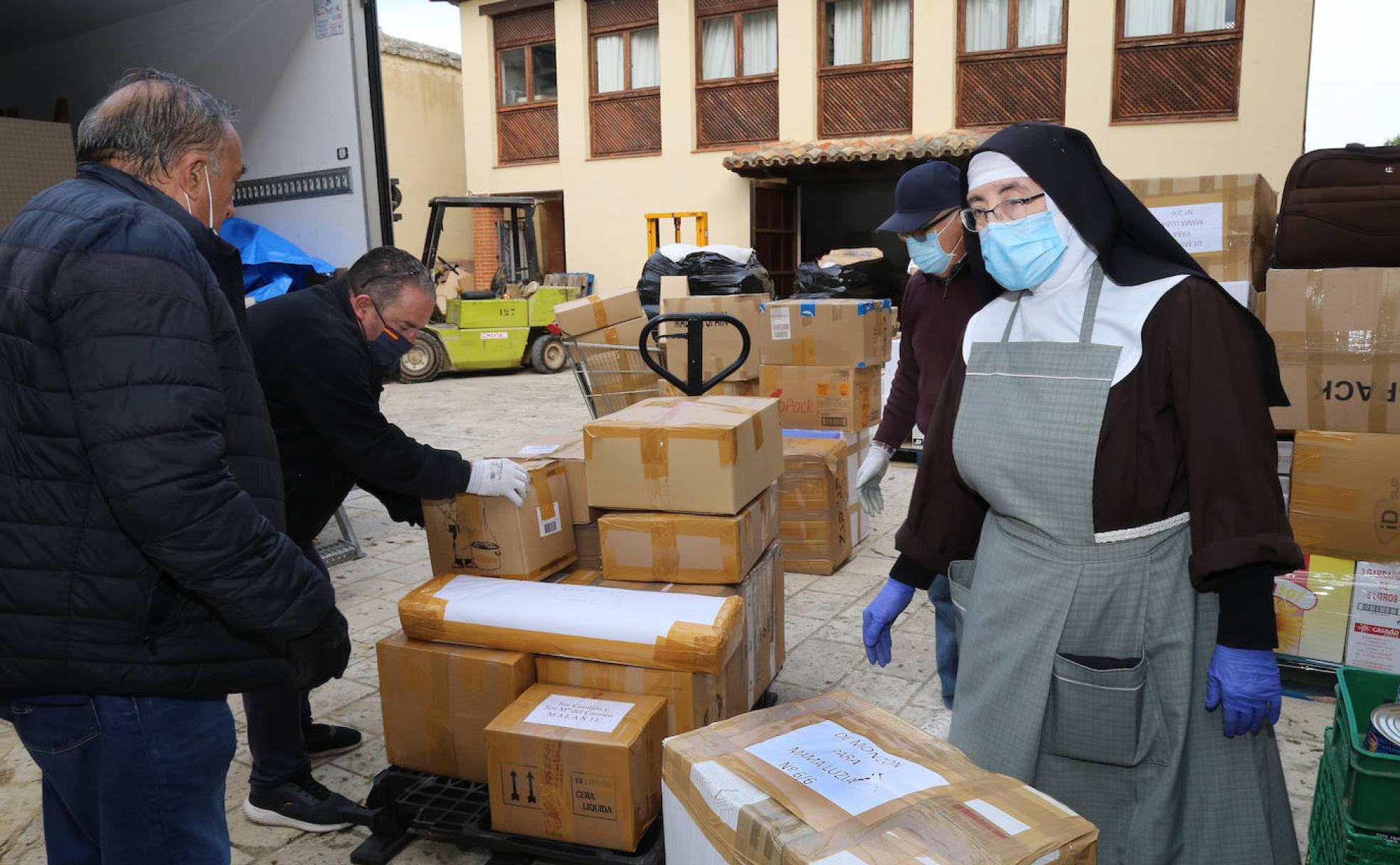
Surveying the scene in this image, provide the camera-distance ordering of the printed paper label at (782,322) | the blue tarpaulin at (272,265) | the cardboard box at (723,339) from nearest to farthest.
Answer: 1. the blue tarpaulin at (272,265)
2. the printed paper label at (782,322)
3. the cardboard box at (723,339)

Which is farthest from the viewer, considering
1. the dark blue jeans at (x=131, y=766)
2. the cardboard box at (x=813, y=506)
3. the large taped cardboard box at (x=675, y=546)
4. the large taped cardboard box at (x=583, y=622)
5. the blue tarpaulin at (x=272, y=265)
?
the cardboard box at (x=813, y=506)

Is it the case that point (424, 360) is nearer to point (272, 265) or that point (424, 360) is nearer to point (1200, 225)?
point (272, 265)

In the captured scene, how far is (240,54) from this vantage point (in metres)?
4.17

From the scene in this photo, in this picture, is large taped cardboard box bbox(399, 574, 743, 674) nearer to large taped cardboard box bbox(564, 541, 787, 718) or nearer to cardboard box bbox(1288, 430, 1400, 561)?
large taped cardboard box bbox(564, 541, 787, 718)

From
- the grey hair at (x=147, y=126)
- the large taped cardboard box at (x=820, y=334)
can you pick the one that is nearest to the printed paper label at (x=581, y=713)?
the grey hair at (x=147, y=126)

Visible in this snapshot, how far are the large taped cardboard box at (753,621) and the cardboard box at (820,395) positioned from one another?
2200mm

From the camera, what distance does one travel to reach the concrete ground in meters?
2.64

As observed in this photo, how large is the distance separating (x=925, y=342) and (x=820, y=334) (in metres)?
2.04

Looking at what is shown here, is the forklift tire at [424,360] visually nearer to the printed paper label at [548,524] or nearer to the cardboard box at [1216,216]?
the printed paper label at [548,524]

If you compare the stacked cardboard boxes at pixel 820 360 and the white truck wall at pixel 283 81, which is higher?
the white truck wall at pixel 283 81

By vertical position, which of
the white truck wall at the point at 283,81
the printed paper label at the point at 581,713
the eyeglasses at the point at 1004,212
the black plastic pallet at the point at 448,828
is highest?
the white truck wall at the point at 283,81

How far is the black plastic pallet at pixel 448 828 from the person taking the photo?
7.62 ft

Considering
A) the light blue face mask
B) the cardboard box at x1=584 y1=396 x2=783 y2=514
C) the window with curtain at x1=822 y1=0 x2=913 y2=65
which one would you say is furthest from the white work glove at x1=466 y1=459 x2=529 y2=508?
the window with curtain at x1=822 y1=0 x2=913 y2=65

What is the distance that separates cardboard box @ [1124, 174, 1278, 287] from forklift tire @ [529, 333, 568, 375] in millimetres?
10613
